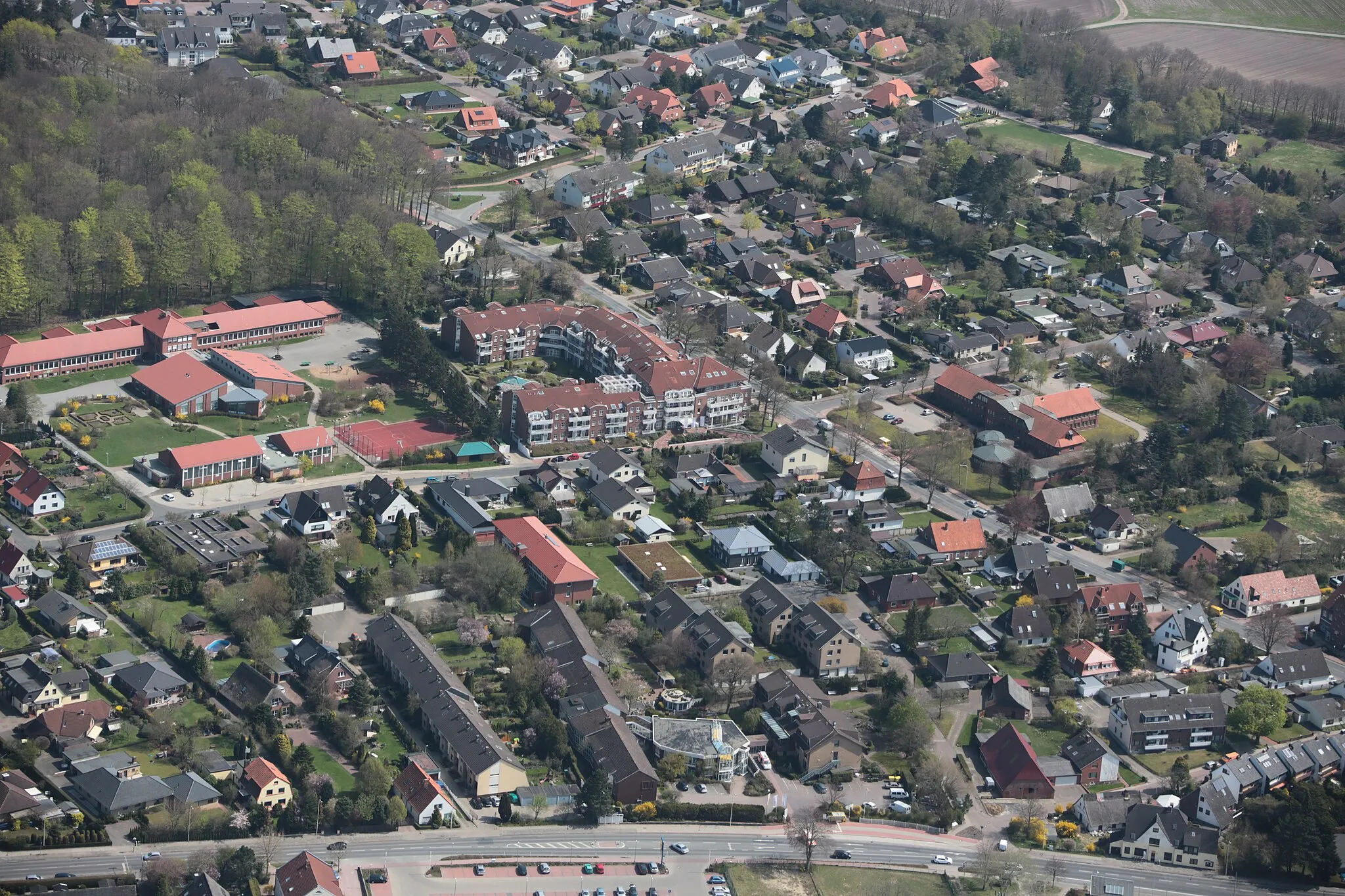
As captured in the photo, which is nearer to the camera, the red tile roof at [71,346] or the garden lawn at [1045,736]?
the garden lawn at [1045,736]

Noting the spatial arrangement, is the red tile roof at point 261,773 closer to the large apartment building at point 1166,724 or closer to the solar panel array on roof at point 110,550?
the solar panel array on roof at point 110,550

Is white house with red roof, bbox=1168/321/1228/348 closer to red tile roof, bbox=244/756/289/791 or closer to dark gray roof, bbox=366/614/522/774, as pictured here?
dark gray roof, bbox=366/614/522/774

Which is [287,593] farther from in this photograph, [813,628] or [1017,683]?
[1017,683]

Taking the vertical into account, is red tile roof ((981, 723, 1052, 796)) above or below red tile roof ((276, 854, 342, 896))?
below

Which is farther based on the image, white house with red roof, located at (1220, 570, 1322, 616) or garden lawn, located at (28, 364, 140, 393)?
garden lawn, located at (28, 364, 140, 393)

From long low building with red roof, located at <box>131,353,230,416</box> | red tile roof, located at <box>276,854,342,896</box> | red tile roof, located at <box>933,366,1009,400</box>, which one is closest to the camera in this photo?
red tile roof, located at <box>276,854,342,896</box>

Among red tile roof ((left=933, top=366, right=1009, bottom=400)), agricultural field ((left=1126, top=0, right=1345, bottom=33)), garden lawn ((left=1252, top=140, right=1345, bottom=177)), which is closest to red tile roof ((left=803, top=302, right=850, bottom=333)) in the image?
red tile roof ((left=933, top=366, right=1009, bottom=400))

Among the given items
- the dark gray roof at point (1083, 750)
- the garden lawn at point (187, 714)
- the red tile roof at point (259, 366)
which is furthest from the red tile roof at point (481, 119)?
the dark gray roof at point (1083, 750)
